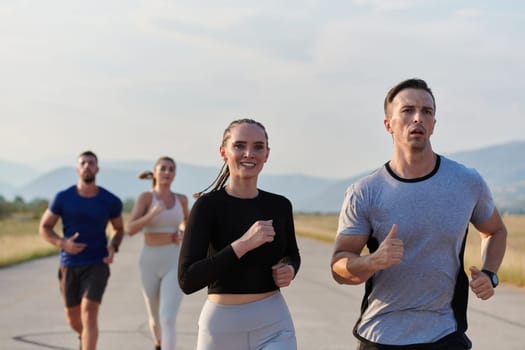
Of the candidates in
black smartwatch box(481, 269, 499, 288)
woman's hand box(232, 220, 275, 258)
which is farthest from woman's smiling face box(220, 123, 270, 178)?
black smartwatch box(481, 269, 499, 288)

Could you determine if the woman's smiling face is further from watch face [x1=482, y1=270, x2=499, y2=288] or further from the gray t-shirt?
watch face [x1=482, y1=270, x2=499, y2=288]

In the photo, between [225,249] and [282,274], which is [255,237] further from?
[282,274]

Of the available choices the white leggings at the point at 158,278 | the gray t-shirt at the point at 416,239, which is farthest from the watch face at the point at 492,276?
the white leggings at the point at 158,278

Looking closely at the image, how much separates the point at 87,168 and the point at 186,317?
15.7 feet

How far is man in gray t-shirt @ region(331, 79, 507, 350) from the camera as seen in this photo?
415cm

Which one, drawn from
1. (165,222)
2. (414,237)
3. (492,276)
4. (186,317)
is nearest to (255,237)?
(414,237)

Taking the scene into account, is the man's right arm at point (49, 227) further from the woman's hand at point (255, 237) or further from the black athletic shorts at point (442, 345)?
the black athletic shorts at point (442, 345)

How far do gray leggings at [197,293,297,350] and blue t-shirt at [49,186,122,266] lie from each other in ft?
12.7

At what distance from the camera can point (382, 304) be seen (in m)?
4.23

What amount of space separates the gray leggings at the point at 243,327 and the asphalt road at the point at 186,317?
5294 millimetres

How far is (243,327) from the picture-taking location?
15.0 ft

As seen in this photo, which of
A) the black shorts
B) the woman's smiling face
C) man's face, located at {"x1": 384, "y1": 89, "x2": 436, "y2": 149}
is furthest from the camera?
the black shorts

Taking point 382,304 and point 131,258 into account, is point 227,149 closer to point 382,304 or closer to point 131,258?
point 382,304

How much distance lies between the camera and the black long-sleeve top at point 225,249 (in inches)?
174
